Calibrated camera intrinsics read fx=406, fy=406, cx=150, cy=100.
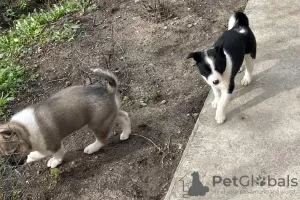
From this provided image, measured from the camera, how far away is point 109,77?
Answer: 11.7ft

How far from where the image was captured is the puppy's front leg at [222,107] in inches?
151

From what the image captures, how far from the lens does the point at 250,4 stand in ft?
17.7

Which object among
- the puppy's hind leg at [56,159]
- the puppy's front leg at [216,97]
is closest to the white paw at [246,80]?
the puppy's front leg at [216,97]

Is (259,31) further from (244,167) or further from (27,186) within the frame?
(27,186)

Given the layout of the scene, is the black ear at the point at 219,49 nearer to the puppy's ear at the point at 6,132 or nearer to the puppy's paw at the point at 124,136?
the puppy's paw at the point at 124,136

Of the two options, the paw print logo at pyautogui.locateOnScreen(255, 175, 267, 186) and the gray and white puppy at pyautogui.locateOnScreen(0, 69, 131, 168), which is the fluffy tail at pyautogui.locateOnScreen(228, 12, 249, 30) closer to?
the gray and white puppy at pyautogui.locateOnScreen(0, 69, 131, 168)

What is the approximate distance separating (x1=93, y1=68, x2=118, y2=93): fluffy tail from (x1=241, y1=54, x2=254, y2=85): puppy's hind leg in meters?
1.38

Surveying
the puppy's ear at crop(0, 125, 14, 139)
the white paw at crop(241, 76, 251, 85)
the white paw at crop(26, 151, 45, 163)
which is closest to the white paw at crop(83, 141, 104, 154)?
the white paw at crop(26, 151, 45, 163)

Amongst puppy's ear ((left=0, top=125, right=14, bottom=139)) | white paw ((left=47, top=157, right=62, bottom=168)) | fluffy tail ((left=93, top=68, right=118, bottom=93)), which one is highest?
fluffy tail ((left=93, top=68, right=118, bottom=93))

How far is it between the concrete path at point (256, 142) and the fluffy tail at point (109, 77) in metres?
0.88

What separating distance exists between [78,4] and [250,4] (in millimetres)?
2521

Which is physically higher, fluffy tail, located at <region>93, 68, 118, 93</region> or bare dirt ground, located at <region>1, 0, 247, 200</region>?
fluffy tail, located at <region>93, 68, 118, 93</region>

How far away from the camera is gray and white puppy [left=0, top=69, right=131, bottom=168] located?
139 inches

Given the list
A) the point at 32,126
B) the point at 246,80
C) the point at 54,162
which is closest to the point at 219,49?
the point at 246,80
